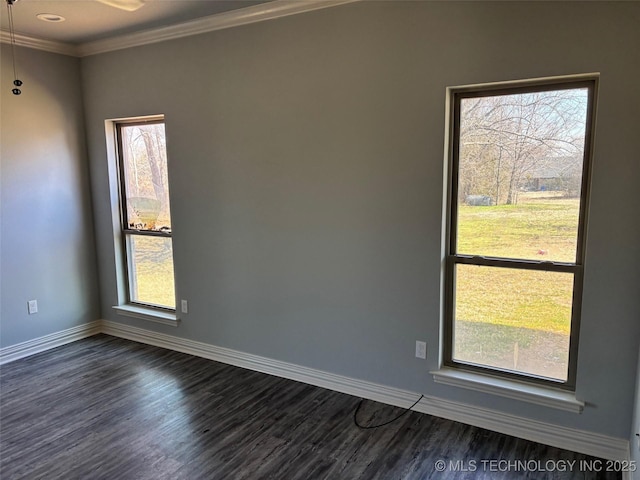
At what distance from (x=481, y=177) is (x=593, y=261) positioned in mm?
733

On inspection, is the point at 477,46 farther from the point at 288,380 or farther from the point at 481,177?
the point at 288,380

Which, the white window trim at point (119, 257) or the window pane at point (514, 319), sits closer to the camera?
the window pane at point (514, 319)

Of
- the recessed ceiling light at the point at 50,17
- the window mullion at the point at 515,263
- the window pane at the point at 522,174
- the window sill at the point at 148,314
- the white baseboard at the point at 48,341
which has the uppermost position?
the recessed ceiling light at the point at 50,17

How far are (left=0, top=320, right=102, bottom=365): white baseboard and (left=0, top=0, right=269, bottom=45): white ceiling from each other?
258cm

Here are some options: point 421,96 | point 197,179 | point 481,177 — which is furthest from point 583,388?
point 197,179

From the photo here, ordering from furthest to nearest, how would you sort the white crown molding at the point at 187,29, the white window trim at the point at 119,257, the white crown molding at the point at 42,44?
the white window trim at the point at 119,257 < the white crown molding at the point at 42,44 < the white crown molding at the point at 187,29

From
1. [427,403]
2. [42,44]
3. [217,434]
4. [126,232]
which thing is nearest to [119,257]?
[126,232]

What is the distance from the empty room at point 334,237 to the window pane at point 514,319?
0.04ft

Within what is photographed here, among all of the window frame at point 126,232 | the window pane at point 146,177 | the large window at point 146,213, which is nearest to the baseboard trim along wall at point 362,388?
the window frame at point 126,232

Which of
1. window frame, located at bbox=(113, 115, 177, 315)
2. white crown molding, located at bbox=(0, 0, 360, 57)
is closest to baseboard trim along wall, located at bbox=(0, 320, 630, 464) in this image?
window frame, located at bbox=(113, 115, 177, 315)

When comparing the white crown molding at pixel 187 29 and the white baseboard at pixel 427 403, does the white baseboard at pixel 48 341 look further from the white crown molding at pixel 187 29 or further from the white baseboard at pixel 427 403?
the white crown molding at pixel 187 29

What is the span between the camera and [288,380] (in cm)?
327

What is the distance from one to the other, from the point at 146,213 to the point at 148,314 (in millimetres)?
932

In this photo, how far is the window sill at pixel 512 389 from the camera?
237 centimetres
